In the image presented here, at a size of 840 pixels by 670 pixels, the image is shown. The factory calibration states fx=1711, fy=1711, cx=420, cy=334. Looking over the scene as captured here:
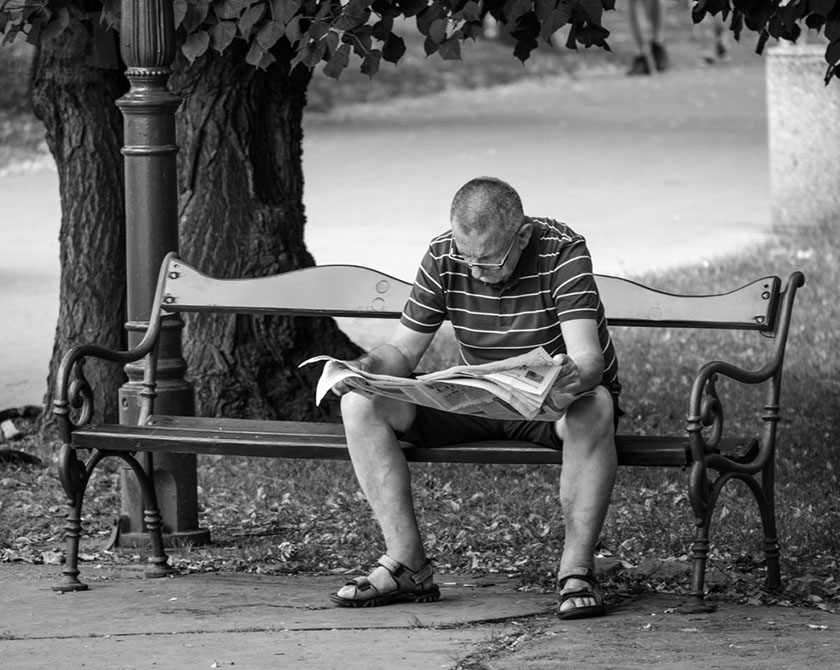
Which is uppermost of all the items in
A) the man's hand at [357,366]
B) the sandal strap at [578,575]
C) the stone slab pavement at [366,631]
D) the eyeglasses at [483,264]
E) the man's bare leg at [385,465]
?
the eyeglasses at [483,264]

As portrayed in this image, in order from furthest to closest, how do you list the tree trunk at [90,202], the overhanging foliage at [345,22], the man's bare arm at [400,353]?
1. the tree trunk at [90,202]
2. the overhanging foliage at [345,22]
3. the man's bare arm at [400,353]

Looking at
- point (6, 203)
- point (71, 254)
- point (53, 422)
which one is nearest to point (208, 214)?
point (71, 254)

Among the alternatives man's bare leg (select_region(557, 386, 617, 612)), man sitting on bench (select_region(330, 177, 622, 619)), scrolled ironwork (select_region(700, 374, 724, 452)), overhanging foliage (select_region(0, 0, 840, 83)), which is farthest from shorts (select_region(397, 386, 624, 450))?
overhanging foliage (select_region(0, 0, 840, 83))

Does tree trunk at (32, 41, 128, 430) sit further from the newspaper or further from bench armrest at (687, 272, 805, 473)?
bench armrest at (687, 272, 805, 473)

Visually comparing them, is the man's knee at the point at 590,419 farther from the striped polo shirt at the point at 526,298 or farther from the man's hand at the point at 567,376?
the striped polo shirt at the point at 526,298

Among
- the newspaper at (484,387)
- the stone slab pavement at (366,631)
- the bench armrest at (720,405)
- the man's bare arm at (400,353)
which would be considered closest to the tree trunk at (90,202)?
the stone slab pavement at (366,631)

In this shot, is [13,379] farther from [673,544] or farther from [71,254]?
[673,544]

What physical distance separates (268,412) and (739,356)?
2.59 metres

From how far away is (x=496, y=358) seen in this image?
184 inches

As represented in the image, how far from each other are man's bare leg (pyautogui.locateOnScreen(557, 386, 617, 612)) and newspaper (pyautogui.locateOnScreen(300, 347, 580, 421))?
63 mm

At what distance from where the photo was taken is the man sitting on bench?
441cm

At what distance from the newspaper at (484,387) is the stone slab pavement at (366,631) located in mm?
553

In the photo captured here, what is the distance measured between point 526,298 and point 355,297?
0.76m

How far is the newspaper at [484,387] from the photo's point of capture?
4203 millimetres
